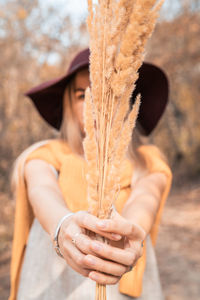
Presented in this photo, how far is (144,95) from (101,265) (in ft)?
3.98

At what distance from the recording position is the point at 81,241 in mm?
637

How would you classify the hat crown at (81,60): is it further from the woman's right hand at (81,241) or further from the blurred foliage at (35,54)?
the blurred foliage at (35,54)

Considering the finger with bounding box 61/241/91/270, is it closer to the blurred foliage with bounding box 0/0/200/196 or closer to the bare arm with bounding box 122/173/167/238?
the bare arm with bounding box 122/173/167/238

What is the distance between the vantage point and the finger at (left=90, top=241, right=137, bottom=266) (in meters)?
0.61

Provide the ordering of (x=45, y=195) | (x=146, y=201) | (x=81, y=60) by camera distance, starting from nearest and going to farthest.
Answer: (x=45, y=195) → (x=146, y=201) → (x=81, y=60)

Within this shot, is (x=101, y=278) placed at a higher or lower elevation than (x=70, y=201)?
higher

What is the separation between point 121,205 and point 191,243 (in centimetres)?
376

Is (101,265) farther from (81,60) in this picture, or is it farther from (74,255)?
(81,60)

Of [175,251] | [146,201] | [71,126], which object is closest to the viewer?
[146,201]

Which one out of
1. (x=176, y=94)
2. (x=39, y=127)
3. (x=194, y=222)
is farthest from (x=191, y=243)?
(x=176, y=94)

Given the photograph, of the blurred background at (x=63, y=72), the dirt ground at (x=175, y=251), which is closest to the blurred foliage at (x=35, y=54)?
the blurred background at (x=63, y=72)

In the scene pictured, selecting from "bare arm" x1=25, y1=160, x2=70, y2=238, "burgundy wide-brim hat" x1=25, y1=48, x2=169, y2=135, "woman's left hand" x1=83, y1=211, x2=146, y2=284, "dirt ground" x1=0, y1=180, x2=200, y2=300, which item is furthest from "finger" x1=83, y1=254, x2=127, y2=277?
"dirt ground" x1=0, y1=180, x2=200, y2=300

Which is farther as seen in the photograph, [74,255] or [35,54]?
[35,54]

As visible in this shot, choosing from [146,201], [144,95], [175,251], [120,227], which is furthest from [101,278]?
[175,251]
